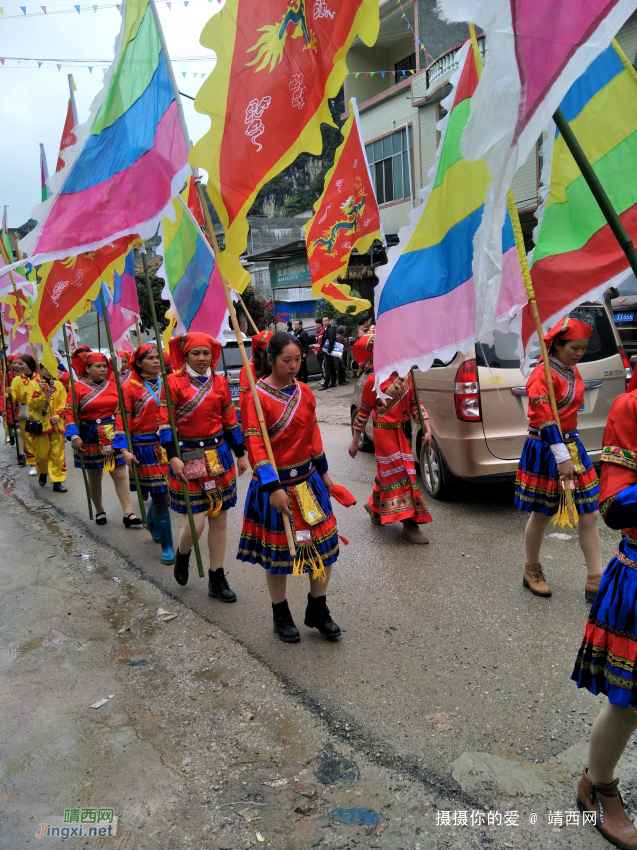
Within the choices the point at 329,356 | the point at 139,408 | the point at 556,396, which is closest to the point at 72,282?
the point at 139,408

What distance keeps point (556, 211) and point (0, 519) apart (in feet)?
22.7

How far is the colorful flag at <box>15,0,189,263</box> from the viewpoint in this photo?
3955mm

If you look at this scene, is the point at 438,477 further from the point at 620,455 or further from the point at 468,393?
the point at 620,455

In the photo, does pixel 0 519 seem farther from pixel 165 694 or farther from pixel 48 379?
pixel 165 694

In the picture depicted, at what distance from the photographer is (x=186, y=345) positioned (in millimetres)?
4535

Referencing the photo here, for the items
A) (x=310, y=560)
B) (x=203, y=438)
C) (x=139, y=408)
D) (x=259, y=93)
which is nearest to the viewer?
(x=259, y=93)

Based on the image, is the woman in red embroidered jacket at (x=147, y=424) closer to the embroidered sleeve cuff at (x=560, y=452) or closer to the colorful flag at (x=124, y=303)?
the colorful flag at (x=124, y=303)

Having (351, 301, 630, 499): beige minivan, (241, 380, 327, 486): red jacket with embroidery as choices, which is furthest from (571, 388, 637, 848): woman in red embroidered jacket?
(351, 301, 630, 499): beige minivan

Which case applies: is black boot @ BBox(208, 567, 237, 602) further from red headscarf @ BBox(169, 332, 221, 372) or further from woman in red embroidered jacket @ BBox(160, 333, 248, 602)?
red headscarf @ BBox(169, 332, 221, 372)

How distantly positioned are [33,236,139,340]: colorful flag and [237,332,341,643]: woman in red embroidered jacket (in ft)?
5.99

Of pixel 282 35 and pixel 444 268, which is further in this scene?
pixel 444 268

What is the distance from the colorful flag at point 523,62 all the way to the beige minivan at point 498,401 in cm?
379

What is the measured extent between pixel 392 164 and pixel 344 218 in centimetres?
1618

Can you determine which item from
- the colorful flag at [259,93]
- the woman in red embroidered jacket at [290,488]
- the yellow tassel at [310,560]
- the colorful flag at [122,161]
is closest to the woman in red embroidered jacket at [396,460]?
the woman in red embroidered jacket at [290,488]
